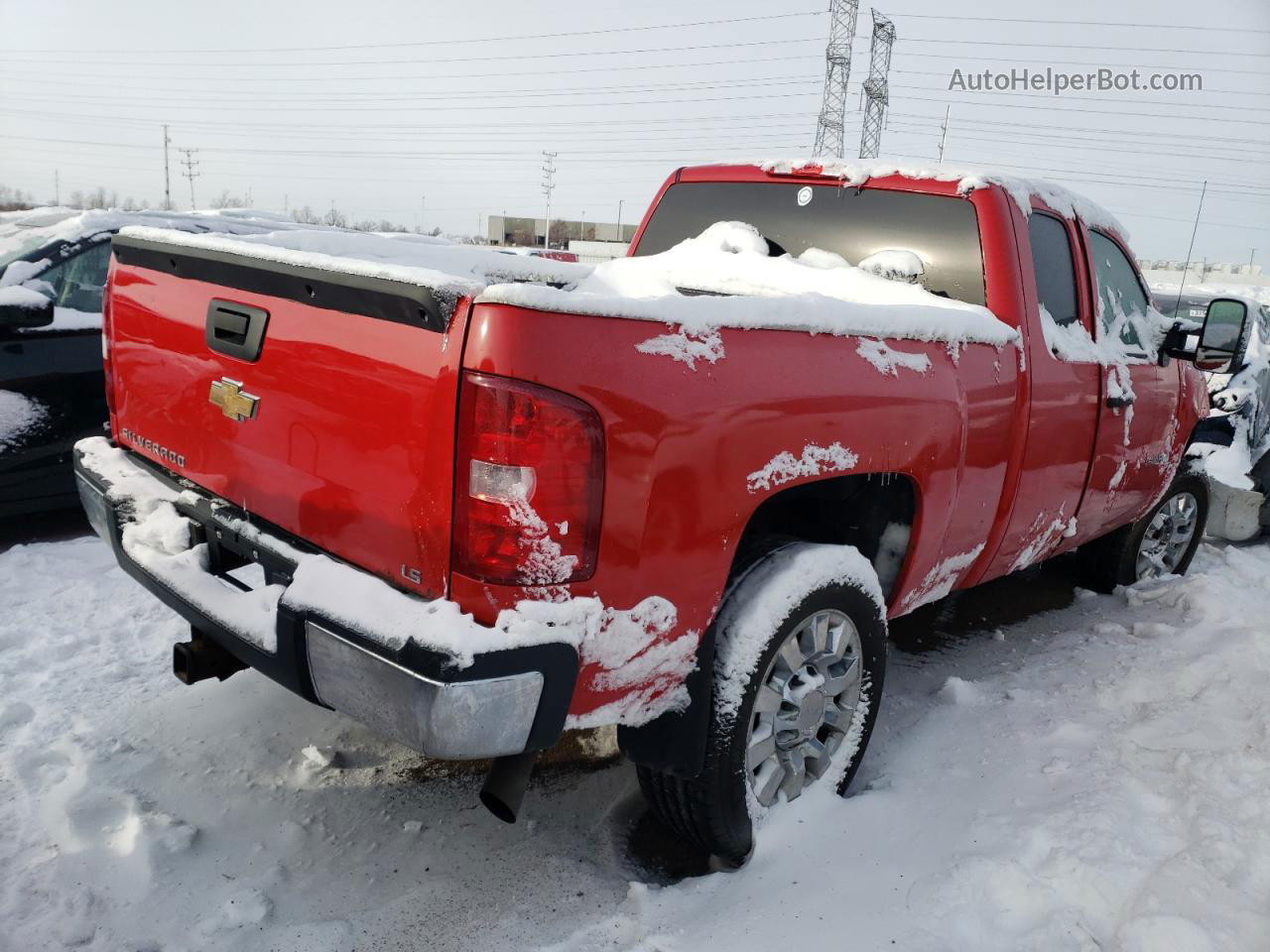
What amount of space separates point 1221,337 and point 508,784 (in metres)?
3.60

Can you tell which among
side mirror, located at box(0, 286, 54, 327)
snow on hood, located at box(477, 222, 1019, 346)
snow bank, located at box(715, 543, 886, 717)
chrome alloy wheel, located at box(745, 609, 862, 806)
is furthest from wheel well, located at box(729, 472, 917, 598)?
side mirror, located at box(0, 286, 54, 327)

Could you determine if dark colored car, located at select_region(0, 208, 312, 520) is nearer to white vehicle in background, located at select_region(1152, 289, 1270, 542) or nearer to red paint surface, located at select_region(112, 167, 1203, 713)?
red paint surface, located at select_region(112, 167, 1203, 713)

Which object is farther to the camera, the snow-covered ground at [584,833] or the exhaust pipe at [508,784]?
the snow-covered ground at [584,833]

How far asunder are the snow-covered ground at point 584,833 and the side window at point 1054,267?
4.91ft

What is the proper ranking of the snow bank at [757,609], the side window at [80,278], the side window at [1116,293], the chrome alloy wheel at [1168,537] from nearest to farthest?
the snow bank at [757,609] < the side window at [1116,293] < the side window at [80,278] < the chrome alloy wheel at [1168,537]

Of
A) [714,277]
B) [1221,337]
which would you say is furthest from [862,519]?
[1221,337]

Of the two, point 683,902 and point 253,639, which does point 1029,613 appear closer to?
point 683,902

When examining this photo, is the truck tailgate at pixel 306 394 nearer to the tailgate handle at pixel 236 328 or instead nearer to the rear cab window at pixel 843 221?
the tailgate handle at pixel 236 328

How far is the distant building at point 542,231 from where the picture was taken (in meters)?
73.6

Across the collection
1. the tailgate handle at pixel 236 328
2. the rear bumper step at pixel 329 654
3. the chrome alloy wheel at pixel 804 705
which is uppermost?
the tailgate handle at pixel 236 328

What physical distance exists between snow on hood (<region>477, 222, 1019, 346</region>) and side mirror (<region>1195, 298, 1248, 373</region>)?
4.99 ft

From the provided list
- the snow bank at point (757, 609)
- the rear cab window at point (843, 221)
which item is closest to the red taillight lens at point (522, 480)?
the snow bank at point (757, 609)

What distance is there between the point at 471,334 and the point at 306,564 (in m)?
0.70

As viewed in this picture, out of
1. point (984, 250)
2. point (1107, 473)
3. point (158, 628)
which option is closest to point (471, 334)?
point (984, 250)
